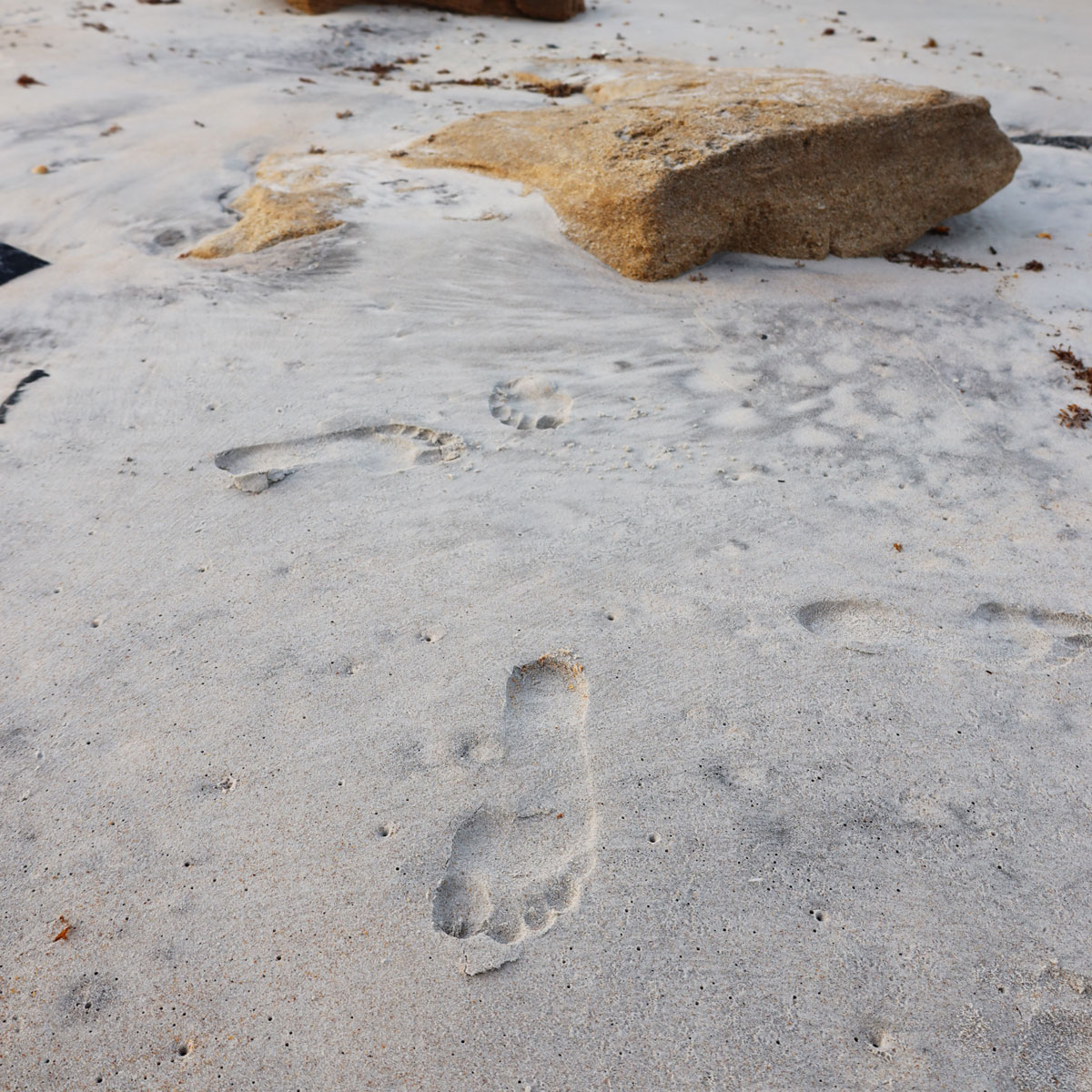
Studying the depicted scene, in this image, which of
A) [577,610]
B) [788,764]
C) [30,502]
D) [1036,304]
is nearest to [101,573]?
[30,502]

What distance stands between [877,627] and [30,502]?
8.55ft

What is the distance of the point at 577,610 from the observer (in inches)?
83.6

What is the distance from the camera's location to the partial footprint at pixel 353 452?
8.42ft

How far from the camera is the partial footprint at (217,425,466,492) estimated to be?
8.42ft

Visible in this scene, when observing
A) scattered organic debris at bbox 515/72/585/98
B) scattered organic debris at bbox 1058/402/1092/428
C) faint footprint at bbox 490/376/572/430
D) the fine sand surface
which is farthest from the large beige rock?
scattered organic debris at bbox 515/72/585/98

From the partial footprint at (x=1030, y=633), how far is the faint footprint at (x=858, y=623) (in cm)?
22

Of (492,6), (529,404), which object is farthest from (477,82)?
(529,404)

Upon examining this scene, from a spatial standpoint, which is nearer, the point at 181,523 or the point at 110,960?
the point at 110,960

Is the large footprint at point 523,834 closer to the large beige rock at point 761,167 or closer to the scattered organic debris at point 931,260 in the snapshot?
the large beige rock at point 761,167

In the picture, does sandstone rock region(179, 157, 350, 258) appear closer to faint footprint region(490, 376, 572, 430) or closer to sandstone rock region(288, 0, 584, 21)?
faint footprint region(490, 376, 572, 430)

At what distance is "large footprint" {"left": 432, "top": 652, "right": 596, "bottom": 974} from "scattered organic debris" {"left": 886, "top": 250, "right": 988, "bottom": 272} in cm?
311

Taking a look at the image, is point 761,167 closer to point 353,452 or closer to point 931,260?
point 931,260

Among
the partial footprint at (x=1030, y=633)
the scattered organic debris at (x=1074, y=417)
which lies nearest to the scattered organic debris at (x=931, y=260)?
the scattered organic debris at (x=1074, y=417)

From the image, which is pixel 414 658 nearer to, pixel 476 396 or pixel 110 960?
pixel 110 960
